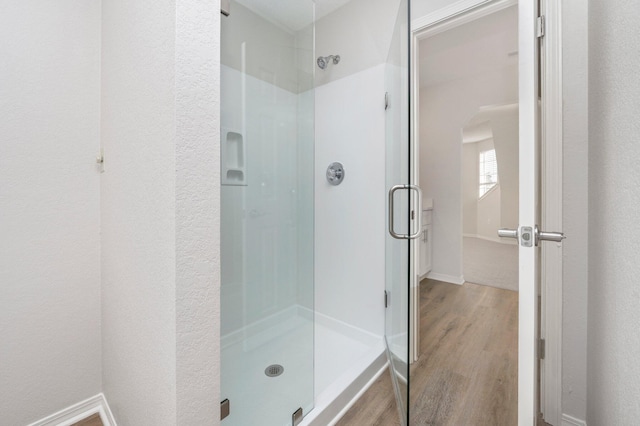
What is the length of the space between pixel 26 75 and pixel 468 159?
3.13m

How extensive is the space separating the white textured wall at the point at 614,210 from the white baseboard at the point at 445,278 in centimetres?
171

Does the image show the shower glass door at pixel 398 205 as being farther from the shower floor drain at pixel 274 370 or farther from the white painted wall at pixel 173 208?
the white painted wall at pixel 173 208

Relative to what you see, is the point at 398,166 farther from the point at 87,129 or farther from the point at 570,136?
the point at 87,129

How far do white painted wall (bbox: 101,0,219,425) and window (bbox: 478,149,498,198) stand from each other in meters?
2.17

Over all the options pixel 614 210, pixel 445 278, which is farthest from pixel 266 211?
pixel 445 278

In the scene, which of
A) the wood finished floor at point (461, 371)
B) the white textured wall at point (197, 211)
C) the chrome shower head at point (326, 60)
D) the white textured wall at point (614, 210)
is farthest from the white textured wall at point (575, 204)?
the white textured wall at point (197, 211)

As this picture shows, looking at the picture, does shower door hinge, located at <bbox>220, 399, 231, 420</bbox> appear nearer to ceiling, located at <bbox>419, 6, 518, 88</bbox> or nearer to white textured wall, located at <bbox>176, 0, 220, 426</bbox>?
white textured wall, located at <bbox>176, 0, 220, 426</bbox>

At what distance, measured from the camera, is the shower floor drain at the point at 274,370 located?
→ 140cm

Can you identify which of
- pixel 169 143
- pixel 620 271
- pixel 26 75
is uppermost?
pixel 26 75

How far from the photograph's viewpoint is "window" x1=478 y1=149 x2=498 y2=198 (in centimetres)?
209

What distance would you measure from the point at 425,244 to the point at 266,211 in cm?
213

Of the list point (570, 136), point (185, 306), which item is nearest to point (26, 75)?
point (185, 306)

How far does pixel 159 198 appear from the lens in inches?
31.1

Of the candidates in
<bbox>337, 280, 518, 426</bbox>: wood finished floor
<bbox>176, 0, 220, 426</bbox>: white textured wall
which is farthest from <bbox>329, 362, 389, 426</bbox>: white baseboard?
<bbox>176, 0, 220, 426</bbox>: white textured wall
